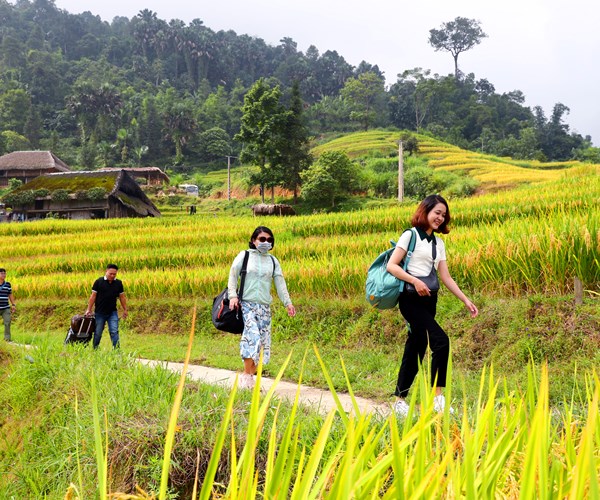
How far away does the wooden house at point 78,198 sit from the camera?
27.7 metres

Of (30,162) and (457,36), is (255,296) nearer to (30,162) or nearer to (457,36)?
(30,162)

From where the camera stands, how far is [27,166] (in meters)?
39.1

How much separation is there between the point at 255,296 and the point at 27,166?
131 ft

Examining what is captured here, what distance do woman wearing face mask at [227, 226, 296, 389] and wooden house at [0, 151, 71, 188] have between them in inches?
1522

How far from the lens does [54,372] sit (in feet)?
15.1

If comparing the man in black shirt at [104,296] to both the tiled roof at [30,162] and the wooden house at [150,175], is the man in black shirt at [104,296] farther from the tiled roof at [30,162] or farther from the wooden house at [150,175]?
the tiled roof at [30,162]

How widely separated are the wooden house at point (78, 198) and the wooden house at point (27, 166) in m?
10.4

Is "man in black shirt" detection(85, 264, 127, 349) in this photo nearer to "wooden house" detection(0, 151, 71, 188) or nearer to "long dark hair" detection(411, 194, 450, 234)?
"long dark hair" detection(411, 194, 450, 234)

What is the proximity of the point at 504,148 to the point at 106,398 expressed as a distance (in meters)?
51.6

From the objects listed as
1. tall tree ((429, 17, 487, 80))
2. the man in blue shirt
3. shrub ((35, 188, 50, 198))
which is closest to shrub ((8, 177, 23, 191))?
shrub ((35, 188, 50, 198))

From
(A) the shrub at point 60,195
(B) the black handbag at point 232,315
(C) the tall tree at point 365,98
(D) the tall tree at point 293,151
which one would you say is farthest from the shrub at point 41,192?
(C) the tall tree at point 365,98

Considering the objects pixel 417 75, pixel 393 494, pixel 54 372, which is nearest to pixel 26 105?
pixel 417 75

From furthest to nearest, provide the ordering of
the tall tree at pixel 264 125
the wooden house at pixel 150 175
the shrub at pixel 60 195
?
the wooden house at pixel 150 175
the tall tree at pixel 264 125
the shrub at pixel 60 195

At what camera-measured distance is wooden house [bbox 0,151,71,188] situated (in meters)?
38.9
